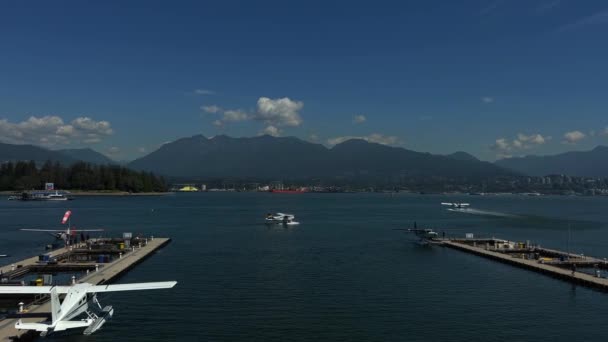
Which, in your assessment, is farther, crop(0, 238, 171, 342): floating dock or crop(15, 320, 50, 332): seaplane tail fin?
crop(0, 238, 171, 342): floating dock

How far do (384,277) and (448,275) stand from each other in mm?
6702

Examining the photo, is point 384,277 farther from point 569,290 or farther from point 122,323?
point 122,323

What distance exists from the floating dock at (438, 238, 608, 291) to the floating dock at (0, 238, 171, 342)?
39508mm

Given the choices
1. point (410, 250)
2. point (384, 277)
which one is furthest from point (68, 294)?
point (410, 250)

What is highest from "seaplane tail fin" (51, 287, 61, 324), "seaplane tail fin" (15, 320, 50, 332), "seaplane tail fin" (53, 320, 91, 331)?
"seaplane tail fin" (51, 287, 61, 324)

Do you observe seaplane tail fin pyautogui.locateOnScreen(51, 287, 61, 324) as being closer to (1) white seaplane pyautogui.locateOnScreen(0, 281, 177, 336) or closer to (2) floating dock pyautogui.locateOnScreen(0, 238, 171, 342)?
(1) white seaplane pyautogui.locateOnScreen(0, 281, 177, 336)

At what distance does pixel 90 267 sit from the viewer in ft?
171

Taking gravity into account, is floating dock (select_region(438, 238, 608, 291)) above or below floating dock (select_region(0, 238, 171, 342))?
below

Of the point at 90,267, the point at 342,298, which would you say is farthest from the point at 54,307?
the point at 90,267

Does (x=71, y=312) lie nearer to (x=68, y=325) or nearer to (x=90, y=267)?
(x=68, y=325)

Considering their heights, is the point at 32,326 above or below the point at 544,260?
above

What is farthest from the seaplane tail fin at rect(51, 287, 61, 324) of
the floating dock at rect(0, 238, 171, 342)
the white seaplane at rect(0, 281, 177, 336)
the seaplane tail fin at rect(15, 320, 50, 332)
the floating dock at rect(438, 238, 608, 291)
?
the floating dock at rect(438, 238, 608, 291)

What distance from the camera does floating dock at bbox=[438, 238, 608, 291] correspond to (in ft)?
152

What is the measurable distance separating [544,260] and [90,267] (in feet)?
153
